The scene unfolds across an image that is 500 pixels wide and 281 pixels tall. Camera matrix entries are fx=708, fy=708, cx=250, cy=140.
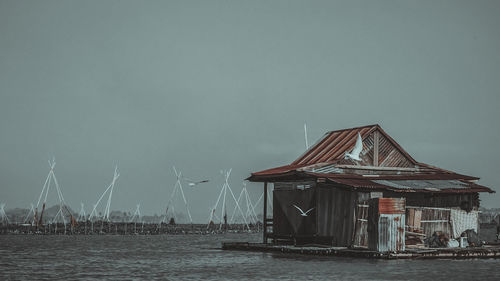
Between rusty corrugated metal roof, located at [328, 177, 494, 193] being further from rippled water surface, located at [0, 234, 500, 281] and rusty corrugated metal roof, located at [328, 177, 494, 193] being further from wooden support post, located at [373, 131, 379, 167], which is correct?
rippled water surface, located at [0, 234, 500, 281]

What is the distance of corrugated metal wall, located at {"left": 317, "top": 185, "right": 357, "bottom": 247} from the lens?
131 ft

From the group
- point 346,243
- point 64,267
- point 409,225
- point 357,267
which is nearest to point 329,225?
point 346,243

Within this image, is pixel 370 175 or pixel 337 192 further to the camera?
pixel 370 175

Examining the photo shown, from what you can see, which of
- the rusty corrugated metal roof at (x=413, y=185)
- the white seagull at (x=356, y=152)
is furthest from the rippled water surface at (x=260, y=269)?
the white seagull at (x=356, y=152)

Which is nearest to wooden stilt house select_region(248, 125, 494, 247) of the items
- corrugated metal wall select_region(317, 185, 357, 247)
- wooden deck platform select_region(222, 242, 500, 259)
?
corrugated metal wall select_region(317, 185, 357, 247)

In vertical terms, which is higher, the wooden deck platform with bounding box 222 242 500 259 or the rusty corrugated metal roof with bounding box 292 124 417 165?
the rusty corrugated metal roof with bounding box 292 124 417 165

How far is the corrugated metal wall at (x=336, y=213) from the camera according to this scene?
3991 centimetres

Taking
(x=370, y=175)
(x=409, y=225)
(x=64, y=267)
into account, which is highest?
(x=370, y=175)

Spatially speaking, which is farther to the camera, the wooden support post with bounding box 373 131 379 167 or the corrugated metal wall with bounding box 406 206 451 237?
the wooden support post with bounding box 373 131 379 167

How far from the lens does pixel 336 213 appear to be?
133 feet

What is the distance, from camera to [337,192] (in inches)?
1599

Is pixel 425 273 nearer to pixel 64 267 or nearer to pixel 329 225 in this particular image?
pixel 329 225

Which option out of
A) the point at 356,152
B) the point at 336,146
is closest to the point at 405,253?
the point at 356,152

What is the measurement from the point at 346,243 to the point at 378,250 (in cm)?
462
